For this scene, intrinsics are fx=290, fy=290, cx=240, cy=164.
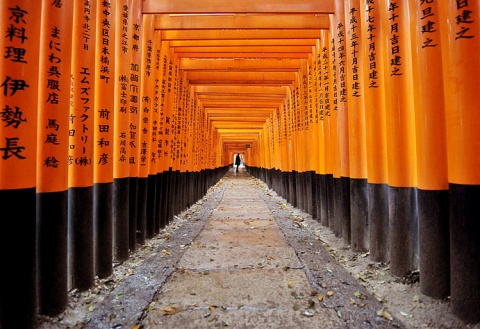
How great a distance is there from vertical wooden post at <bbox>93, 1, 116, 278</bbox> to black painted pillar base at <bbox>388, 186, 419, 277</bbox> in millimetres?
3082

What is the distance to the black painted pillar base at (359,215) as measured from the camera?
3.86 metres

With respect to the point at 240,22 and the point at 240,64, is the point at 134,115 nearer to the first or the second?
the point at 240,22

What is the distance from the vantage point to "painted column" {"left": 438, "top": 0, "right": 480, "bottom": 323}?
2.08 metres

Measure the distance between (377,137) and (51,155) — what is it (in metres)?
3.35

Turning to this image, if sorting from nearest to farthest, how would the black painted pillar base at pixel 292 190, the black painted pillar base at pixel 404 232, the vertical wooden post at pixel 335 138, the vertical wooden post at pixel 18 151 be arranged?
1. the vertical wooden post at pixel 18 151
2. the black painted pillar base at pixel 404 232
3. the vertical wooden post at pixel 335 138
4. the black painted pillar base at pixel 292 190

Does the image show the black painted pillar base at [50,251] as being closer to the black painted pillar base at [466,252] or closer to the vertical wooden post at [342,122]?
the black painted pillar base at [466,252]

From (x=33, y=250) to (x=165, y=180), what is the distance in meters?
3.89

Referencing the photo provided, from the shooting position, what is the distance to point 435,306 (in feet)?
7.81

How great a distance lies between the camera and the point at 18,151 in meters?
1.97

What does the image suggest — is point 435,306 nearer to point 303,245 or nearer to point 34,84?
point 303,245

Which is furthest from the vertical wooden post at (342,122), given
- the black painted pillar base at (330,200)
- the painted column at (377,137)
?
the painted column at (377,137)

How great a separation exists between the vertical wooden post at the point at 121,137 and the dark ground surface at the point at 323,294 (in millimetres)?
349

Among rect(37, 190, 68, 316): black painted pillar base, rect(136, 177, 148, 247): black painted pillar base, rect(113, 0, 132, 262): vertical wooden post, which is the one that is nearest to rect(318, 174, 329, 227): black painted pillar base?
rect(136, 177, 148, 247): black painted pillar base

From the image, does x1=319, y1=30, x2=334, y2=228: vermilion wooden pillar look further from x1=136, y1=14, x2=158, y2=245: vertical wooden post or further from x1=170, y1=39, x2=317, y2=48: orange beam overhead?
x1=136, y1=14, x2=158, y2=245: vertical wooden post
